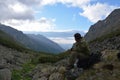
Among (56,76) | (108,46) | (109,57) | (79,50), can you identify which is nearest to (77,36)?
(79,50)

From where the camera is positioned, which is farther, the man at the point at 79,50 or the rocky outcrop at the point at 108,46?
the rocky outcrop at the point at 108,46

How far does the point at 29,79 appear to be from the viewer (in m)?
32.2

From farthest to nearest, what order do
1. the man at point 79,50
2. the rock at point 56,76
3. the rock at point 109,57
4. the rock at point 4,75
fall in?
1. the rock at point 4,75
2. the rock at point 56,76
3. the rock at point 109,57
4. the man at point 79,50

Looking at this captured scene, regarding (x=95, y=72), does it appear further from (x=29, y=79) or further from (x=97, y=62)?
(x=29, y=79)

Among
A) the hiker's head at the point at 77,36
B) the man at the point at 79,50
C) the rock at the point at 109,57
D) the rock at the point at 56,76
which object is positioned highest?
the hiker's head at the point at 77,36

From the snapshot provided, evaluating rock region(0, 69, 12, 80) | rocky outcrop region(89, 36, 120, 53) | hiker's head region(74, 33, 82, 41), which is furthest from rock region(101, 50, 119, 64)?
rocky outcrop region(89, 36, 120, 53)

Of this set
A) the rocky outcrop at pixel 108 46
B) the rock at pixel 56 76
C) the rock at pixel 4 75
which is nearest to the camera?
the rock at pixel 56 76

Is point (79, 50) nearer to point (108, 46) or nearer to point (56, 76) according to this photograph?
point (56, 76)

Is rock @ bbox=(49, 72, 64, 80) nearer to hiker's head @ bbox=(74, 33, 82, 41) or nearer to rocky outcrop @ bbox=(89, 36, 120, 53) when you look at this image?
hiker's head @ bbox=(74, 33, 82, 41)

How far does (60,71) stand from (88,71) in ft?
9.60

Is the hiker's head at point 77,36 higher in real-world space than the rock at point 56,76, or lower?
higher

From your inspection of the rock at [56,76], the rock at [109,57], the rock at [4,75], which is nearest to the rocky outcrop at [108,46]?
the rock at [109,57]

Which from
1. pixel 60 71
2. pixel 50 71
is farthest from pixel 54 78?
pixel 50 71

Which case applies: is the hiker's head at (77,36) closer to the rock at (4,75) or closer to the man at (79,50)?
the man at (79,50)
